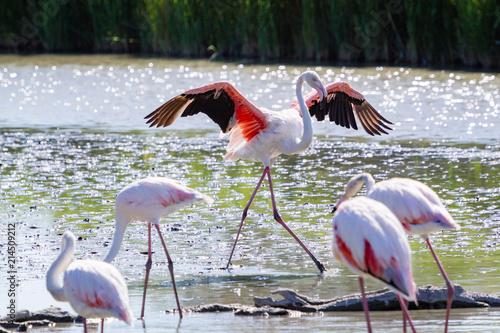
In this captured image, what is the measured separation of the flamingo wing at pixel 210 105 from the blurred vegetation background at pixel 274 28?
12046mm

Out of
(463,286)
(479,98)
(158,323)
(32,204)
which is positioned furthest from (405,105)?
(158,323)

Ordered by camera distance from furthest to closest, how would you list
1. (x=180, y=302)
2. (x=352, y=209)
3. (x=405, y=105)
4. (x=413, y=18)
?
(x=413, y=18), (x=405, y=105), (x=180, y=302), (x=352, y=209)

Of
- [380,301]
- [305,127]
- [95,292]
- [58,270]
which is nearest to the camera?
[95,292]

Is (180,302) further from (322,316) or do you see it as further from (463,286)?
(463,286)

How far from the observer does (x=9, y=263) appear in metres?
6.30

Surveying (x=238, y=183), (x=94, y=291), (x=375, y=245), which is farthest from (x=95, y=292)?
(x=238, y=183)

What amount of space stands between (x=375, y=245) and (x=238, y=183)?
5.63 metres

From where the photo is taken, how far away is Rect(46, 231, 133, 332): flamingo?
4465mm

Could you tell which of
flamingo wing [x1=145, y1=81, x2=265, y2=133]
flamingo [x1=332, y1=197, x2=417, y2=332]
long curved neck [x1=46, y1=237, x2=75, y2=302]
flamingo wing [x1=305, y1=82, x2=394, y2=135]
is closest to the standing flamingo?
flamingo wing [x1=145, y1=81, x2=265, y2=133]

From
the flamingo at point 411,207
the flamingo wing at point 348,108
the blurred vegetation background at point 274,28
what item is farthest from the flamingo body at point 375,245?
the blurred vegetation background at point 274,28

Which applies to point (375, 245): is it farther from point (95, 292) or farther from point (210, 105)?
point (210, 105)

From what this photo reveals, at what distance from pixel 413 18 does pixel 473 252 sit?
13.9 metres

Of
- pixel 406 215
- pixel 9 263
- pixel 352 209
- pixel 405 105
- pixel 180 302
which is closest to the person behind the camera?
pixel 352 209

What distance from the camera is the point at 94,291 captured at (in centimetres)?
448
